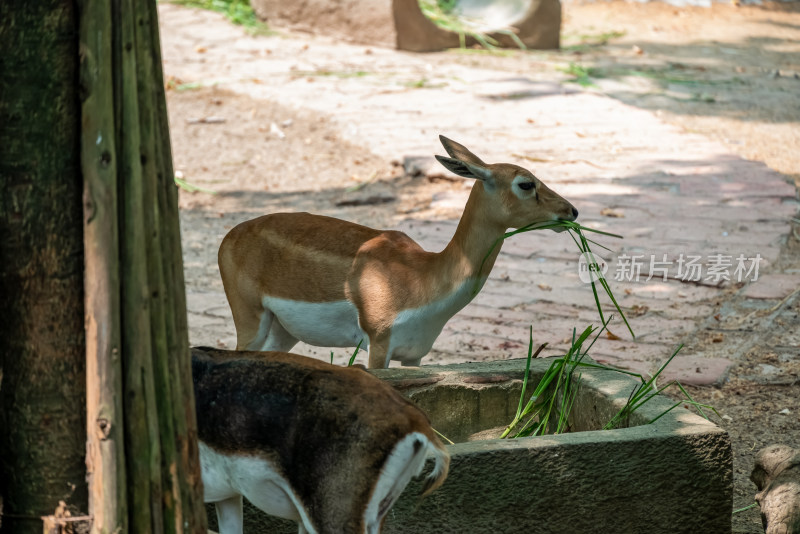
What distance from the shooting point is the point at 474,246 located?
4.45 meters

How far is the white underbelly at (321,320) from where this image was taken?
4.62 m

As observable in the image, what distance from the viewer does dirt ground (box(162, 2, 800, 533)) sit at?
4.97 meters

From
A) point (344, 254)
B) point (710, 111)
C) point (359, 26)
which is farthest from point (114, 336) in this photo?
point (359, 26)

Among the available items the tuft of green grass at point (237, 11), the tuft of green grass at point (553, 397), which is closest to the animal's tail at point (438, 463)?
the tuft of green grass at point (553, 397)

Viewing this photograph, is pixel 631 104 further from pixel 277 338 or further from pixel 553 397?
pixel 553 397

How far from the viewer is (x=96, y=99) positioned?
7.33 ft

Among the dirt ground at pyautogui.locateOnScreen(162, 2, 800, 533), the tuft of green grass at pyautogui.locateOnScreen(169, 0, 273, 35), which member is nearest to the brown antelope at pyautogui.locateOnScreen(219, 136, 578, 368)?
the dirt ground at pyautogui.locateOnScreen(162, 2, 800, 533)

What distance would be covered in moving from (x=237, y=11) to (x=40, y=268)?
11785 millimetres

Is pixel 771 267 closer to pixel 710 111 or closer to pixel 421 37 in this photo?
pixel 710 111

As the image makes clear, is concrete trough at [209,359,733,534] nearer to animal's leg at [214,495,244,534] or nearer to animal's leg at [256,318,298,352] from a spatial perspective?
animal's leg at [214,495,244,534]

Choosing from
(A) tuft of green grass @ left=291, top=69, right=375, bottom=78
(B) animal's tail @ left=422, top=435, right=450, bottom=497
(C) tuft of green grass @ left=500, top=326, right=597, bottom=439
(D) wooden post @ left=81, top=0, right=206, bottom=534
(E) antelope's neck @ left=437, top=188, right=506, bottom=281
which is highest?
(D) wooden post @ left=81, top=0, right=206, bottom=534

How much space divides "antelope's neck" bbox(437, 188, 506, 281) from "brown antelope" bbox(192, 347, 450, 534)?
161 cm

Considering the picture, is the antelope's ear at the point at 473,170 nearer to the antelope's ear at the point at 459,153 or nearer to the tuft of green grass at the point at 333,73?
the antelope's ear at the point at 459,153

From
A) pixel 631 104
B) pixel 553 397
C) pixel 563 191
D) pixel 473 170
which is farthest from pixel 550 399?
pixel 631 104
